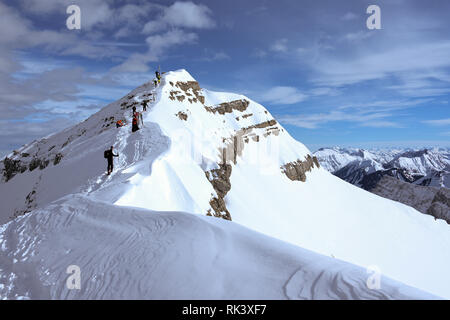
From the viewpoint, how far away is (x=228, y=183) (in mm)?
35750

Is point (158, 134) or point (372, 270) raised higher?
point (158, 134)

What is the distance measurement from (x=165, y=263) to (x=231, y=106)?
77.4 meters

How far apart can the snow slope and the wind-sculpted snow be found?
59 centimetres

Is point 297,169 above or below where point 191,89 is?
below

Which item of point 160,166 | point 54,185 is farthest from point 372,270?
point 54,185

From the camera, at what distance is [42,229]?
28.2ft

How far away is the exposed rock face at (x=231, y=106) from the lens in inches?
2976

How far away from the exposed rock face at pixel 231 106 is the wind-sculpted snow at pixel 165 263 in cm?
6618
